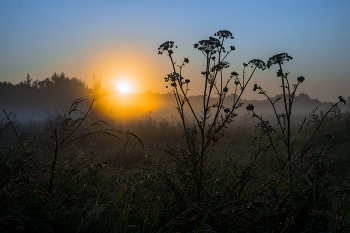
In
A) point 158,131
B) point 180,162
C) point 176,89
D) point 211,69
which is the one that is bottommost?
point 158,131

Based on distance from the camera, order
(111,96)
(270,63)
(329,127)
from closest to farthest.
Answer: (270,63) < (329,127) < (111,96)

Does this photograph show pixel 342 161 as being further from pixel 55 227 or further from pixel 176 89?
pixel 55 227

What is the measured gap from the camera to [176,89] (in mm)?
2660

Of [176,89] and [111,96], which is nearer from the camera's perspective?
[176,89]

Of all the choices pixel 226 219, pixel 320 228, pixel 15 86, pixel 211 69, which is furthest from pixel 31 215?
pixel 15 86

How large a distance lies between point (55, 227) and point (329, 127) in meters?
9.52

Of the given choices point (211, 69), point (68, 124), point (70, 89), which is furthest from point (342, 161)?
point (70, 89)

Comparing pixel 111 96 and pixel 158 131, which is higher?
pixel 111 96

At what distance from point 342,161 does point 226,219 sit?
4902 mm

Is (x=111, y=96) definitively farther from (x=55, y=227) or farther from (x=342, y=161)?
(x=55, y=227)

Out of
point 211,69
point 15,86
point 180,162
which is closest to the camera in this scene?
point 180,162

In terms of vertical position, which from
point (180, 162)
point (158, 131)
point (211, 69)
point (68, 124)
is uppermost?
point (211, 69)

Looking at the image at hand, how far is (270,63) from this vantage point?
3.02 metres

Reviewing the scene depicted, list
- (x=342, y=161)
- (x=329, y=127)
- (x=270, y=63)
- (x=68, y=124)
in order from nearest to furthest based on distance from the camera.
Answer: (x=68, y=124) → (x=270, y=63) → (x=342, y=161) → (x=329, y=127)
